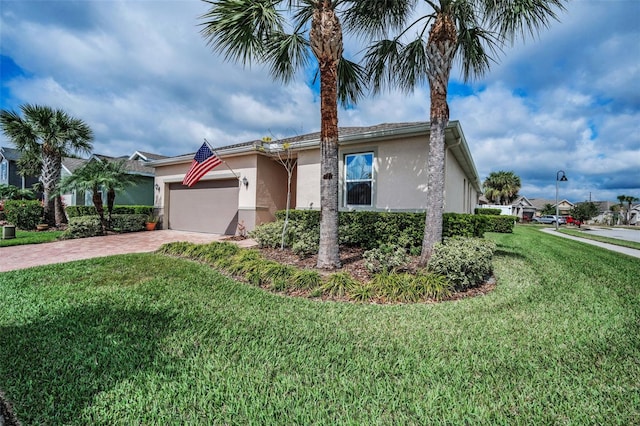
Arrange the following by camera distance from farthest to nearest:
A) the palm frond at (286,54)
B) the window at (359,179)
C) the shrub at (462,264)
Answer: the window at (359,179) → the palm frond at (286,54) → the shrub at (462,264)

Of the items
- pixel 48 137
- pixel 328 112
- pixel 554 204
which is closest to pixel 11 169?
pixel 48 137

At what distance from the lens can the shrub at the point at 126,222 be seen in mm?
13492

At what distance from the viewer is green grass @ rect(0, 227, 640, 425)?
203cm

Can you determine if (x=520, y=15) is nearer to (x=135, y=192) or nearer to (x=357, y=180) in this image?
(x=357, y=180)

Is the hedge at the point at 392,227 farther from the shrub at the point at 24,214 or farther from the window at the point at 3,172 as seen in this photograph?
the window at the point at 3,172

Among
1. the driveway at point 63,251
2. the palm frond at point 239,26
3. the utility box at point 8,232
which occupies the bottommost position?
the driveway at point 63,251

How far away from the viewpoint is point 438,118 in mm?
6164

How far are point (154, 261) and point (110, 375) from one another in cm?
497

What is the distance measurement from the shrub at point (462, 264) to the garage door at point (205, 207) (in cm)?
915

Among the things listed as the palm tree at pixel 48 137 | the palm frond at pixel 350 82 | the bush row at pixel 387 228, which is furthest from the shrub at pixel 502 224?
the palm tree at pixel 48 137

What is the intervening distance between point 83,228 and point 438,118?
45.7 feet

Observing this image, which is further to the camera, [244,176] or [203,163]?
[244,176]

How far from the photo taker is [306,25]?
24.4 feet

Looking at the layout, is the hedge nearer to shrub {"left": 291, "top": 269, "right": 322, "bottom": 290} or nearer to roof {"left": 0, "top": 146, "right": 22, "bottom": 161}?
shrub {"left": 291, "top": 269, "right": 322, "bottom": 290}
